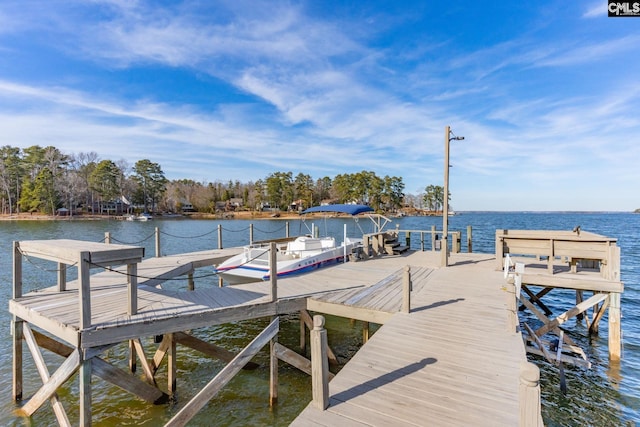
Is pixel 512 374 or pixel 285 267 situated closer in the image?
pixel 512 374

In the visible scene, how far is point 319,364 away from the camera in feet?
10.7

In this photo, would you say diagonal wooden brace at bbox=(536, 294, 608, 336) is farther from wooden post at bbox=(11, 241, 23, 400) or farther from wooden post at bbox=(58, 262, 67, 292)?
wooden post at bbox=(11, 241, 23, 400)

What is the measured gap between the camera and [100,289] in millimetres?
7070

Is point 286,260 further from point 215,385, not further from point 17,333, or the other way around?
point 17,333

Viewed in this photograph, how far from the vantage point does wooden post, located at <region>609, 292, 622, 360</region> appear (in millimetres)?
7453

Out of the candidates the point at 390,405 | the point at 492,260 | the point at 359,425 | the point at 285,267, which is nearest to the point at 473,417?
the point at 390,405

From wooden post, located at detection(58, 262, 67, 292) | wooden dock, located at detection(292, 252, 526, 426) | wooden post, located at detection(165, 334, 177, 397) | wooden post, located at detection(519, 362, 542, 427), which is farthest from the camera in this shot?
wooden post, located at detection(58, 262, 67, 292)

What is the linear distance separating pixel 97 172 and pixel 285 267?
69.4m

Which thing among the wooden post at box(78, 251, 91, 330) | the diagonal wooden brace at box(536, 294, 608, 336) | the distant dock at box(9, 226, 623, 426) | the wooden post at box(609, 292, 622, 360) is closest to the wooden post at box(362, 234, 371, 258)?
the distant dock at box(9, 226, 623, 426)

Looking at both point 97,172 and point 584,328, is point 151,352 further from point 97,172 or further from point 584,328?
point 97,172

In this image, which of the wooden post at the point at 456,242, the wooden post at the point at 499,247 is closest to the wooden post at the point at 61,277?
the wooden post at the point at 499,247

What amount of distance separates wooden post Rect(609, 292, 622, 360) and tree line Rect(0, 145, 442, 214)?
42.2 meters

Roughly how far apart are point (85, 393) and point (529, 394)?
18.3ft

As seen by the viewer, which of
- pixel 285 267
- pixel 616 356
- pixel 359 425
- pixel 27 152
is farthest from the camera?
pixel 27 152
